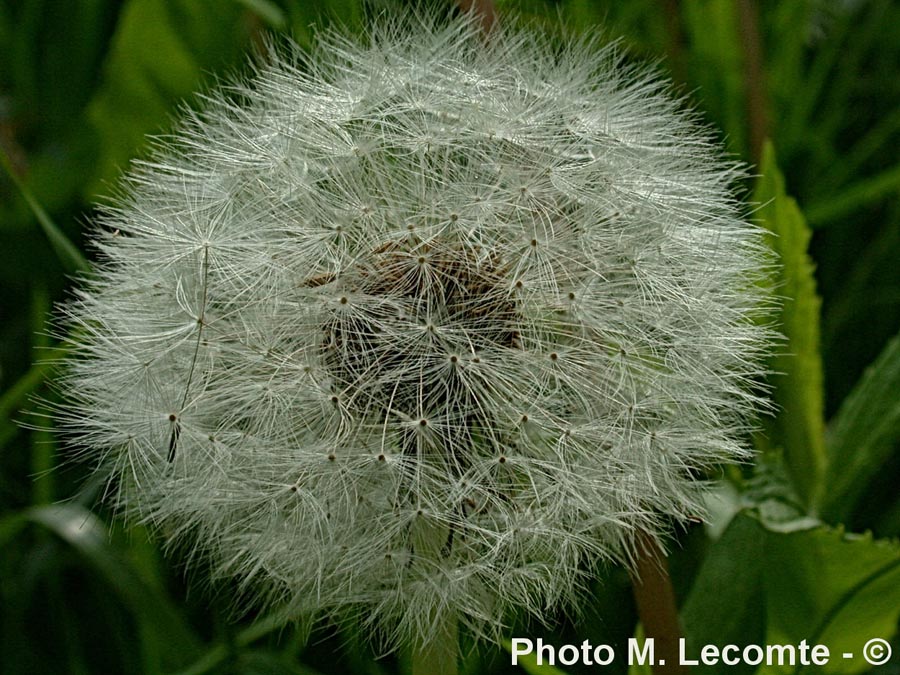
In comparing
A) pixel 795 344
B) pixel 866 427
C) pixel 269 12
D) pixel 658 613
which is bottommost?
pixel 658 613

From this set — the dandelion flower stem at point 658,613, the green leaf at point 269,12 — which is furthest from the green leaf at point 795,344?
the green leaf at point 269,12

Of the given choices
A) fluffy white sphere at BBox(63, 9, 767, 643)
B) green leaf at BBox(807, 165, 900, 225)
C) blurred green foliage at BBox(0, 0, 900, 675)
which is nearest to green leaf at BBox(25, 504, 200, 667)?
blurred green foliage at BBox(0, 0, 900, 675)

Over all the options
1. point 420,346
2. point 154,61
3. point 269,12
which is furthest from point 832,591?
point 154,61

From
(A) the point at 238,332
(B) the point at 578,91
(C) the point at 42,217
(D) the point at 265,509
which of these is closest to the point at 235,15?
(C) the point at 42,217

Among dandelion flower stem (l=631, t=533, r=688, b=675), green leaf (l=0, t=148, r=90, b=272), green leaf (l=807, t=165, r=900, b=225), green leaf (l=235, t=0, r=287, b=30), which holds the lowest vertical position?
dandelion flower stem (l=631, t=533, r=688, b=675)

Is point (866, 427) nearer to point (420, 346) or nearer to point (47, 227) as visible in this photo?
point (420, 346)

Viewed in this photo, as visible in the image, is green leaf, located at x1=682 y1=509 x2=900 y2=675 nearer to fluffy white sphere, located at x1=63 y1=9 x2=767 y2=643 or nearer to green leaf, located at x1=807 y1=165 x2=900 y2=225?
fluffy white sphere, located at x1=63 y1=9 x2=767 y2=643
